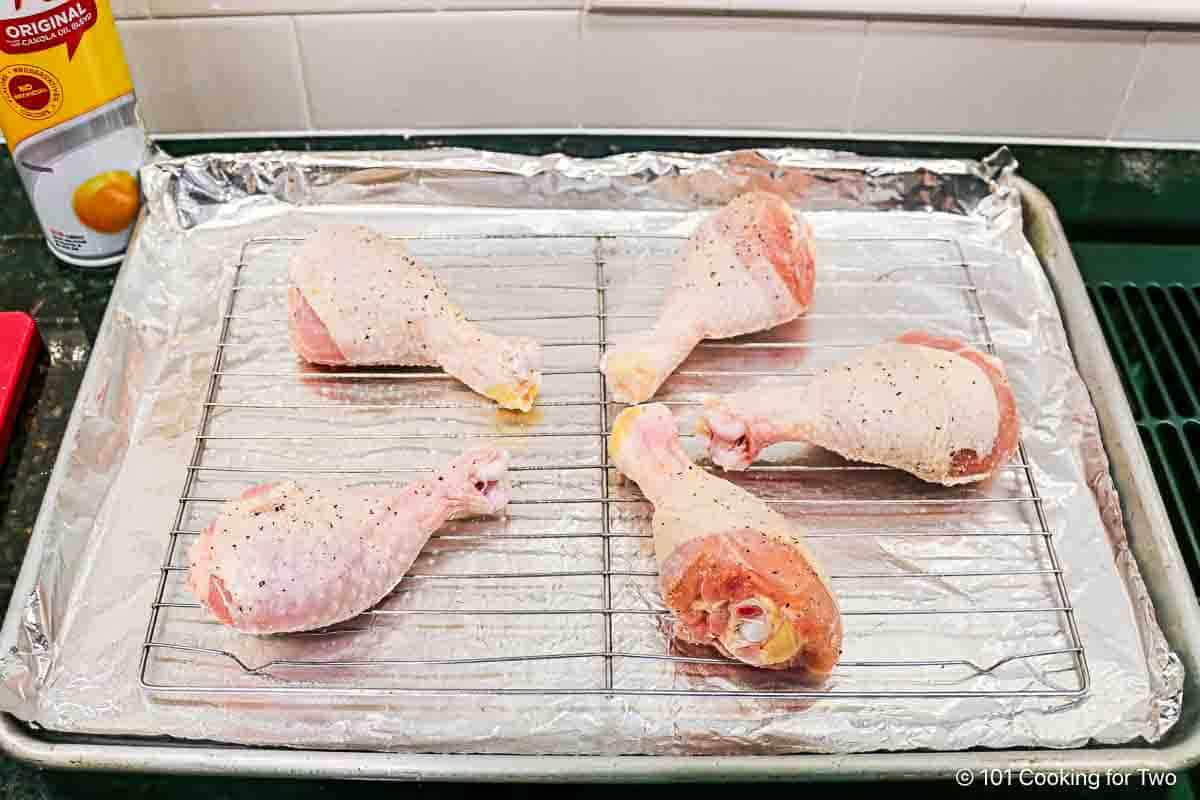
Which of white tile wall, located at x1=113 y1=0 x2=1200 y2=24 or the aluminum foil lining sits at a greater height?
white tile wall, located at x1=113 y1=0 x2=1200 y2=24

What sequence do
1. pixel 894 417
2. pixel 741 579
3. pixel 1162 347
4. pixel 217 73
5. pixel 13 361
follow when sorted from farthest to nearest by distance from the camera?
pixel 217 73, pixel 1162 347, pixel 13 361, pixel 894 417, pixel 741 579

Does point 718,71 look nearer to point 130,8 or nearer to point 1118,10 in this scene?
point 1118,10

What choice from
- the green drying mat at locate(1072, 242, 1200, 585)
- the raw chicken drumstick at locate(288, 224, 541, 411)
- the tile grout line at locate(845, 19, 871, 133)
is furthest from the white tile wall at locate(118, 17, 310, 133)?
the green drying mat at locate(1072, 242, 1200, 585)

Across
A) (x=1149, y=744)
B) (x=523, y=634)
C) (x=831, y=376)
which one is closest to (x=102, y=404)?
(x=523, y=634)

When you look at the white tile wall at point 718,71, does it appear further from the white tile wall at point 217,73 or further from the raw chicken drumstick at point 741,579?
the raw chicken drumstick at point 741,579

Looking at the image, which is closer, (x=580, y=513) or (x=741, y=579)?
(x=741, y=579)

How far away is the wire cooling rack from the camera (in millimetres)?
989

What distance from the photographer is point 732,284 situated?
1221 millimetres

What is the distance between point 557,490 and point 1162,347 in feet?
2.52

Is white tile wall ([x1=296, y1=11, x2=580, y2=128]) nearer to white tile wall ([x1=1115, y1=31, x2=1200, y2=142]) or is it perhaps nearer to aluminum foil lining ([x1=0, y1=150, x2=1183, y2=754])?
aluminum foil lining ([x1=0, y1=150, x2=1183, y2=754])

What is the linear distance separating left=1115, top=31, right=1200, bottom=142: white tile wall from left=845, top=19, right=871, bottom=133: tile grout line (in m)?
0.37

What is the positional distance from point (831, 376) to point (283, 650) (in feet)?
2.00

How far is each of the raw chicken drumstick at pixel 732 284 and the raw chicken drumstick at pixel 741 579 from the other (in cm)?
20

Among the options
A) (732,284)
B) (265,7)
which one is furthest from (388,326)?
(265,7)
